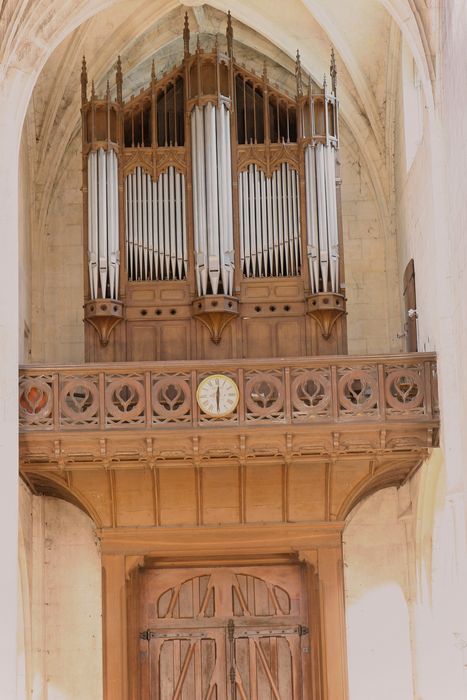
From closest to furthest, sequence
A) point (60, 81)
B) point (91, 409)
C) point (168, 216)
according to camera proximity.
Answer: point (91, 409) < point (168, 216) < point (60, 81)

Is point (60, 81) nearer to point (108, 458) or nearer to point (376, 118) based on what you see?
point (376, 118)

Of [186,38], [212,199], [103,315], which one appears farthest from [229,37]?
[103,315]

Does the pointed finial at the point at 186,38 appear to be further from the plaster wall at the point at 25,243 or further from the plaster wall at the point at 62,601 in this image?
the plaster wall at the point at 62,601

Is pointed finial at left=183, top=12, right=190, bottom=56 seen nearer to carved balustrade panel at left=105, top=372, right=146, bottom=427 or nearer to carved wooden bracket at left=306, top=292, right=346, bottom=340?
carved wooden bracket at left=306, top=292, right=346, bottom=340

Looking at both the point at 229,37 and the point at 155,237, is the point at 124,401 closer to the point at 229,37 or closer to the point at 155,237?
the point at 155,237

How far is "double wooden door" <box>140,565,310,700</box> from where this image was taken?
18891mm

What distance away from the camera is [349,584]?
1931 centimetres

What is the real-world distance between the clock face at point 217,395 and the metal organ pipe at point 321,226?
232 centimetres

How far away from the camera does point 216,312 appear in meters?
17.9

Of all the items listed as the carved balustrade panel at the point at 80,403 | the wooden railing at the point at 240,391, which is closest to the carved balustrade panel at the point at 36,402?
the wooden railing at the point at 240,391

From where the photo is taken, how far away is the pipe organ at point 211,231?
58.9 ft

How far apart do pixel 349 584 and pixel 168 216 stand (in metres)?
5.74

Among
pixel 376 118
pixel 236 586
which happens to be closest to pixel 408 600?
pixel 236 586

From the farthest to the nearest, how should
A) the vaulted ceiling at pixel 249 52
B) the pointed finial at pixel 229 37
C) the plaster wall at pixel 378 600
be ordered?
the vaulted ceiling at pixel 249 52 → the plaster wall at pixel 378 600 → the pointed finial at pixel 229 37
